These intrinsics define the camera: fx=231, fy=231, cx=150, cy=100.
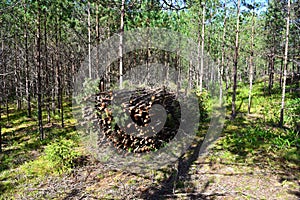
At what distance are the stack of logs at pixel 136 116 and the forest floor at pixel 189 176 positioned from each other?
0.86m

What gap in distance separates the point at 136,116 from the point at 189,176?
219cm

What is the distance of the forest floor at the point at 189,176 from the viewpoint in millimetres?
5527

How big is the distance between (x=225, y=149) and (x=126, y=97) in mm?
4173

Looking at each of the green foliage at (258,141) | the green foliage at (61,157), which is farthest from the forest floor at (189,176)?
the green foliage at (61,157)

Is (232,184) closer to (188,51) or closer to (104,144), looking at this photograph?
(104,144)

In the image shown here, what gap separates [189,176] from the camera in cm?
625

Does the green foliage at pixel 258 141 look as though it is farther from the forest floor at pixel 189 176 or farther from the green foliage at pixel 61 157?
the green foliage at pixel 61 157

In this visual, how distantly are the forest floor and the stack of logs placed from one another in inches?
33.7

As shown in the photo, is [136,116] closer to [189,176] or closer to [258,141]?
[189,176]

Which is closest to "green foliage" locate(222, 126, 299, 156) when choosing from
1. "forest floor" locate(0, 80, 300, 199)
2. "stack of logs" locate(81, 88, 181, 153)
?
"forest floor" locate(0, 80, 300, 199)

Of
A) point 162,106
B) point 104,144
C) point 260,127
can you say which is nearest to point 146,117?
point 162,106

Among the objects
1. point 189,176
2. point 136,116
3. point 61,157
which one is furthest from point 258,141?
point 61,157

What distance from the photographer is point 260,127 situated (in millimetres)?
10227

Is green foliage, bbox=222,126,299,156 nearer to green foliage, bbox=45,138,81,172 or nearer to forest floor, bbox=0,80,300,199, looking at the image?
forest floor, bbox=0,80,300,199
